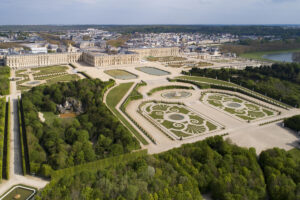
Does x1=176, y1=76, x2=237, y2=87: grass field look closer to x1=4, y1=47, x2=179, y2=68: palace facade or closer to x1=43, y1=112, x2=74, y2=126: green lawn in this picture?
x1=4, y1=47, x2=179, y2=68: palace facade

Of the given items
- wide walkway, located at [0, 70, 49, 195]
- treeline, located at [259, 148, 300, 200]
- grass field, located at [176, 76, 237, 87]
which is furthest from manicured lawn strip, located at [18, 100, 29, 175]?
grass field, located at [176, 76, 237, 87]

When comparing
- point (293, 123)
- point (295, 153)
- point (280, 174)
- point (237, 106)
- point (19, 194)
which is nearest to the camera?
point (19, 194)

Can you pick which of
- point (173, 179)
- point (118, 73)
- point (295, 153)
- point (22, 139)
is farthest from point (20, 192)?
point (118, 73)

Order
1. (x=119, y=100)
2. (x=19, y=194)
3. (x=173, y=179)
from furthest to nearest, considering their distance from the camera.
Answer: (x=119, y=100) < (x=19, y=194) < (x=173, y=179)

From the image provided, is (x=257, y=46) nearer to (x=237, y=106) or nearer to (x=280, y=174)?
(x=237, y=106)

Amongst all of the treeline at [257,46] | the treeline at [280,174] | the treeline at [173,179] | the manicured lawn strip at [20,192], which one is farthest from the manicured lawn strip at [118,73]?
the treeline at [257,46]

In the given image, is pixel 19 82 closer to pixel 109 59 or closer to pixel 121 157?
pixel 109 59
